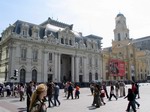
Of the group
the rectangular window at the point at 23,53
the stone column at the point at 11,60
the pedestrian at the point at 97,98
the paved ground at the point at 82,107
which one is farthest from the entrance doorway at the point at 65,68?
the pedestrian at the point at 97,98

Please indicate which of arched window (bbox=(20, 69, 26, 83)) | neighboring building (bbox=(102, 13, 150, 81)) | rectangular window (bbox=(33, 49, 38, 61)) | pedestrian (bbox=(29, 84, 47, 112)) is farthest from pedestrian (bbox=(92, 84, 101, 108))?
neighboring building (bbox=(102, 13, 150, 81))

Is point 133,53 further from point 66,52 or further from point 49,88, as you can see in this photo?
point 49,88

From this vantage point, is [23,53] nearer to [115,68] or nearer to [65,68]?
[65,68]

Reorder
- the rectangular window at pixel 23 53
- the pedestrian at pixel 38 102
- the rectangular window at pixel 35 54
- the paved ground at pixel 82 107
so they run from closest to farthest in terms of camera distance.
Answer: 1. the pedestrian at pixel 38 102
2. the paved ground at pixel 82 107
3. the rectangular window at pixel 23 53
4. the rectangular window at pixel 35 54

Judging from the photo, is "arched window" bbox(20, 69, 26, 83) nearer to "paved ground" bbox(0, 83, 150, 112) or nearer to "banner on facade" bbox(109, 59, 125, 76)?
"paved ground" bbox(0, 83, 150, 112)

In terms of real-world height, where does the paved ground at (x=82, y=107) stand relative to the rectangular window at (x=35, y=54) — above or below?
below

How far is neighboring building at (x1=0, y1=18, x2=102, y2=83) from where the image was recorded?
131 feet

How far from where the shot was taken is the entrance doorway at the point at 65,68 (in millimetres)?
50719

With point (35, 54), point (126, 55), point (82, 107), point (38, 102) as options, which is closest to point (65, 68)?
point (35, 54)

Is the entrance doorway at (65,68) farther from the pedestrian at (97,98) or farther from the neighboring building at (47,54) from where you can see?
the pedestrian at (97,98)

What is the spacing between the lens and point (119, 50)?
8069 cm

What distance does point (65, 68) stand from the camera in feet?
170

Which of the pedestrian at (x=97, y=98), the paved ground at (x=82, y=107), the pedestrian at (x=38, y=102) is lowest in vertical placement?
the paved ground at (x=82, y=107)

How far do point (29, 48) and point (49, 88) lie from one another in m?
29.3
